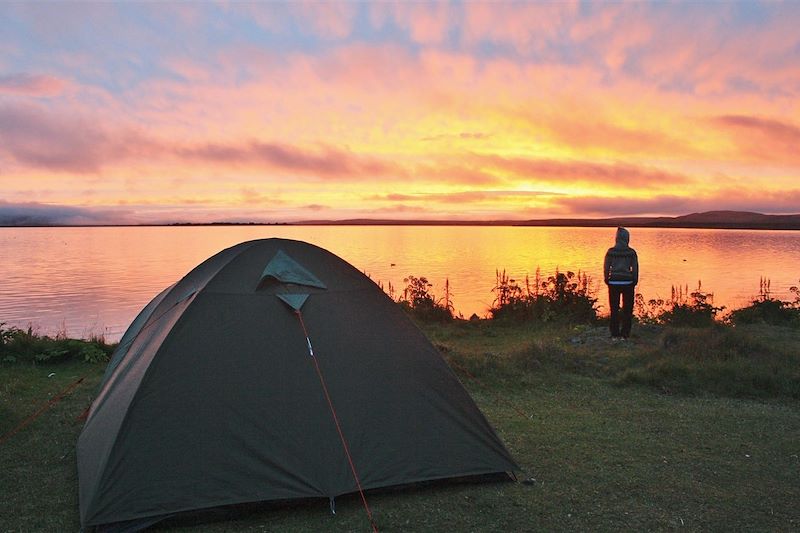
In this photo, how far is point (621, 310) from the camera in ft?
40.6

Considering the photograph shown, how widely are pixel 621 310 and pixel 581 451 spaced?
6.52m

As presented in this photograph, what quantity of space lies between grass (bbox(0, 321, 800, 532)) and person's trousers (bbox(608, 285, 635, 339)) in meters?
0.82

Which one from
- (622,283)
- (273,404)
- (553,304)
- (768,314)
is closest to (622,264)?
(622,283)

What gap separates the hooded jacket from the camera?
1221cm

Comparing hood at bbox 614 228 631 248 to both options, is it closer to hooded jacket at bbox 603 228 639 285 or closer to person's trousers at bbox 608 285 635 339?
hooded jacket at bbox 603 228 639 285

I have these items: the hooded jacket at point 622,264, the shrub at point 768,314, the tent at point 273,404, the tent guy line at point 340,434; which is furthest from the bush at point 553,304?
the tent guy line at point 340,434

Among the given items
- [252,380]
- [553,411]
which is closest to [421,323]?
[553,411]

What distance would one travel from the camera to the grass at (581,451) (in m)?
4.95

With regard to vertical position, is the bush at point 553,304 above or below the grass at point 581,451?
above

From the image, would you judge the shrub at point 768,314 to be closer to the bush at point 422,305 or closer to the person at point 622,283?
the person at point 622,283

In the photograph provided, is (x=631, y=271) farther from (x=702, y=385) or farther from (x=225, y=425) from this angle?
(x=225, y=425)

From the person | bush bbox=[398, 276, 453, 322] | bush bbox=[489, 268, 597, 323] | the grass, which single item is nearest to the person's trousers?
the person

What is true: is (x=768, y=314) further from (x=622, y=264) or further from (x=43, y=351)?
(x=43, y=351)

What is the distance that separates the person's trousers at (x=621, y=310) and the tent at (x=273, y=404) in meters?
7.44
